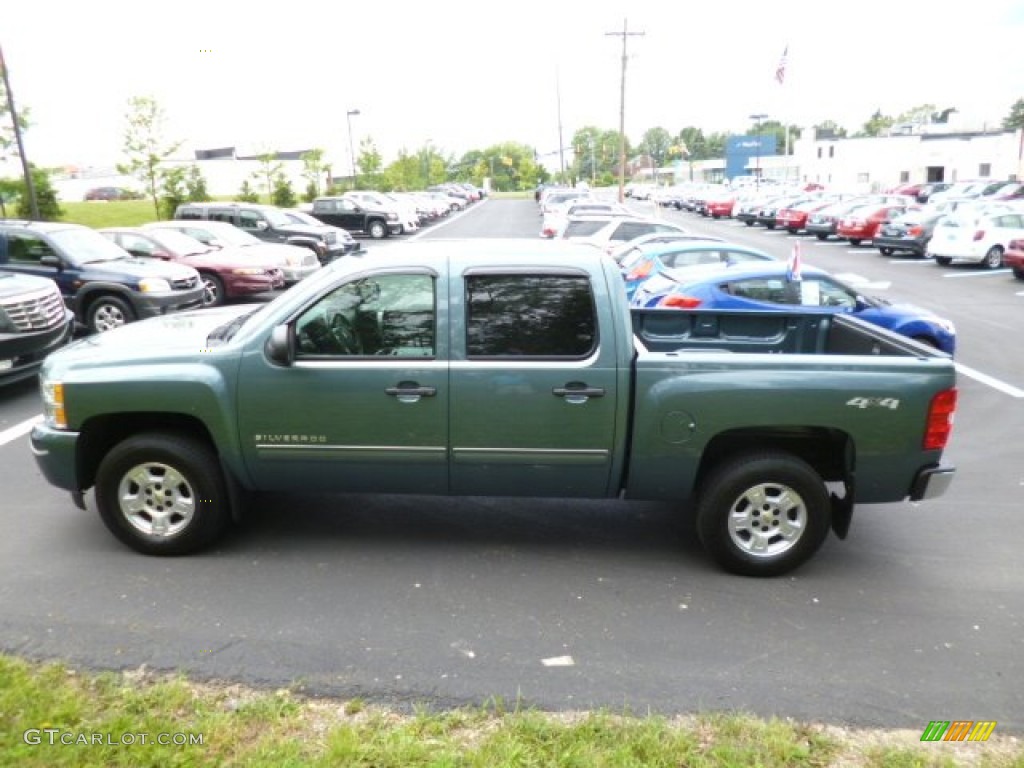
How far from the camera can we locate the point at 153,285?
490 inches

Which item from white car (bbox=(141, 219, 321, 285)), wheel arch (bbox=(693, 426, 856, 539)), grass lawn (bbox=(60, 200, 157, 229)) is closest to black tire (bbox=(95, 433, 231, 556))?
wheel arch (bbox=(693, 426, 856, 539))

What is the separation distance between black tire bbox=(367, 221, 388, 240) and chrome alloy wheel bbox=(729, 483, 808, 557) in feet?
101

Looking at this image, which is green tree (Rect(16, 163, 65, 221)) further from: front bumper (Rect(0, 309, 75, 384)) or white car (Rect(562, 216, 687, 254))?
front bumper (Rect(0, 309, 75, 384))

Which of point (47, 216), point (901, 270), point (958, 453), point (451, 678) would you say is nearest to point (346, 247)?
point (47, 216)

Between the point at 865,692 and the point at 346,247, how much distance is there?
2325 centimetres

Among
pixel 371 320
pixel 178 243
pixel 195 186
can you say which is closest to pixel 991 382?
pixel 371 320

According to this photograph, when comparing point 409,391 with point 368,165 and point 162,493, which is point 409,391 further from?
point 368,165

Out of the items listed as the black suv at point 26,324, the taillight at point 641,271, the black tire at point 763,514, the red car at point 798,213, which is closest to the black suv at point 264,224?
the taillight at point 641,271

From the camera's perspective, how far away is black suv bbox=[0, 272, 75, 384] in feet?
28.9

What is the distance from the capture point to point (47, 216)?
28078mm

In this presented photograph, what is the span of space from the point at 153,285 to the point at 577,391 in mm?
9747

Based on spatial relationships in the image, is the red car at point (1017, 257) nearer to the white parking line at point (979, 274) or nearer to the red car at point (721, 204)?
the white parking line at point (979, 274)

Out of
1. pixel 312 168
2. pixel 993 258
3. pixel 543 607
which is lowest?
pixel 993 258

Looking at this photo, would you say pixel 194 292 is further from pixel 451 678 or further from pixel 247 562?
pixel 451 678
